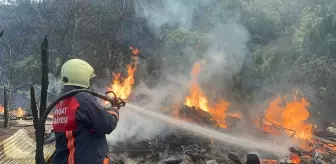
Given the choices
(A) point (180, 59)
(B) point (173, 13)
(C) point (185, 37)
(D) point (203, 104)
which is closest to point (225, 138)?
(D) point (203, 104)

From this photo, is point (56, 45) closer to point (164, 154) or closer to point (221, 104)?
→ point (221, 104)

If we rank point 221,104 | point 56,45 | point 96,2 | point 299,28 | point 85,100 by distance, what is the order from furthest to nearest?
point 96,2 → point 56,45 → point 299,28 → point 221,104 → point 85,100

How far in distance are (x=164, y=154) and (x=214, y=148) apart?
1902mm

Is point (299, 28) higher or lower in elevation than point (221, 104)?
higher

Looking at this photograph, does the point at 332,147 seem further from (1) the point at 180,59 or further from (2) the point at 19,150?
(1) the point at 180,59

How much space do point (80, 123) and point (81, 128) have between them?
0.21 feet

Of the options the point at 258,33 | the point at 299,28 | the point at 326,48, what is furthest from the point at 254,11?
the point at 326,48

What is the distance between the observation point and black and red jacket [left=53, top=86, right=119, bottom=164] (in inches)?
139

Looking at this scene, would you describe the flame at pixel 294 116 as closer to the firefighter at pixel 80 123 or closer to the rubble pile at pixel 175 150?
the rubble pile at pixel 175 150

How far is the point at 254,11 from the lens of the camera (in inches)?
963

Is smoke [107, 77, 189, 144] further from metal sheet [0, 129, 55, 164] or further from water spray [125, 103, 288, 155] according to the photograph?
metal sheet [0, 129, 55, 164]

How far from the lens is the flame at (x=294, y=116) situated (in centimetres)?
1352

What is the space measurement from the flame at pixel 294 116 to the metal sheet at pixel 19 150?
32.5ft

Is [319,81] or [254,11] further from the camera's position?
[254,11]
